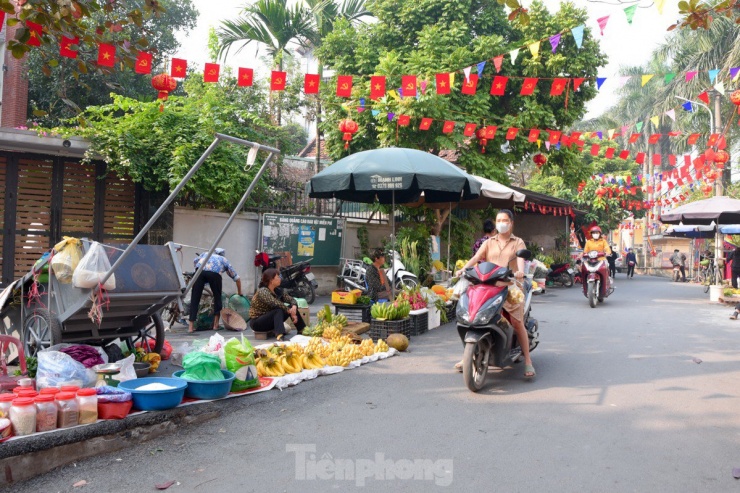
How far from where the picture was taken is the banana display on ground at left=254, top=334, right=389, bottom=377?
21.2 feet

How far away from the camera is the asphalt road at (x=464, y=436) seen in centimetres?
377

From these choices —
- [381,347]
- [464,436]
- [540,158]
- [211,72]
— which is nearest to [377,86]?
[211,72]

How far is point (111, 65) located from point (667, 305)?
13358 mm

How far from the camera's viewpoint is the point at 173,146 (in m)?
11.6

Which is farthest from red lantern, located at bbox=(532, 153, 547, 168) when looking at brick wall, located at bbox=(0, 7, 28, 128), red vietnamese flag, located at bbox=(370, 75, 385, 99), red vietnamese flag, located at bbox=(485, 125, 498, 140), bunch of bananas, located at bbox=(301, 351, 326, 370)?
brick wall, located at bbox=(0, 7, 28, 128)

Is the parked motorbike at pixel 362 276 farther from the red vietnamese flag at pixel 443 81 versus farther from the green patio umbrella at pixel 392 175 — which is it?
the red vietnamese flag at pixel 443 81

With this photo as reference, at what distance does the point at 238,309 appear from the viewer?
10391mm

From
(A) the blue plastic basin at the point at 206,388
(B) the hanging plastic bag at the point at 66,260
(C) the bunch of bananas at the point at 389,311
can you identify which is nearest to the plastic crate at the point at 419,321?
(C) the bunch of bananas at the point at 389,311

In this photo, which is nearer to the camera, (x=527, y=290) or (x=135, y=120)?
(x=527, y=290)

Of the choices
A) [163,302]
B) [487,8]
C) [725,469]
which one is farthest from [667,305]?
[163,302]

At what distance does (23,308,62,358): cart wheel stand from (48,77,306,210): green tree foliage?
5374mm

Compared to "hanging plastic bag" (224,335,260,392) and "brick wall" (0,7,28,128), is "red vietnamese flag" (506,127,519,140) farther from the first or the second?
"brick wall" (0,7,28,128)

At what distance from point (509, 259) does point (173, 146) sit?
770cm

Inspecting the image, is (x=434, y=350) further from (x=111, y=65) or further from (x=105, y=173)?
(x=105, y=173)
